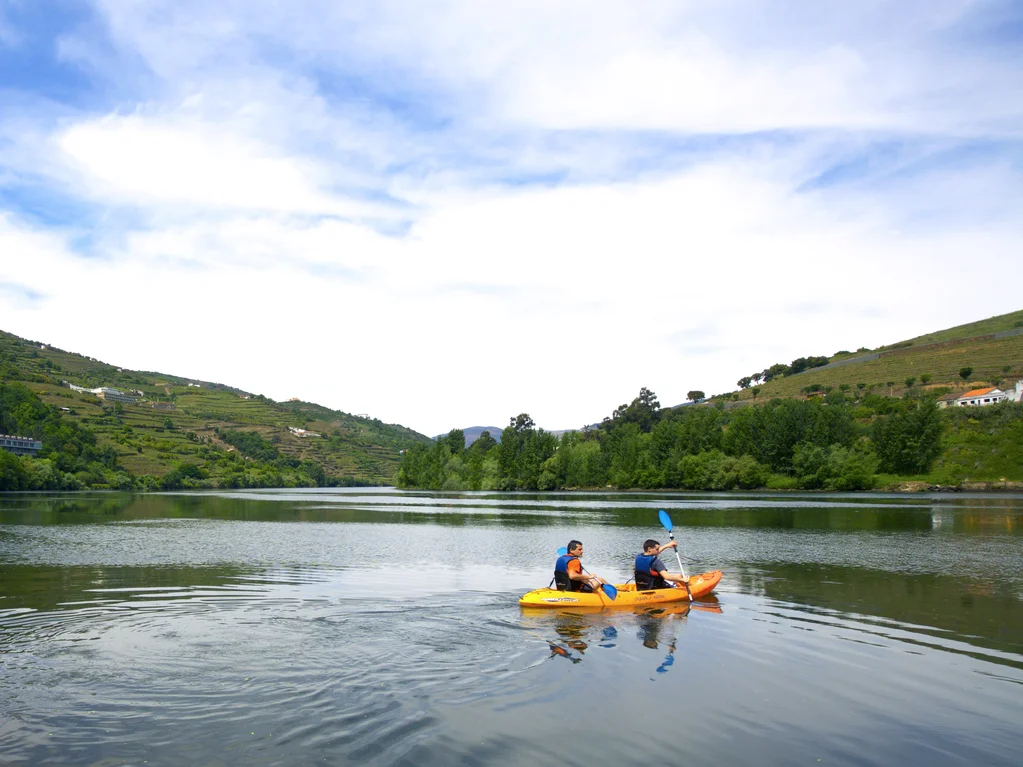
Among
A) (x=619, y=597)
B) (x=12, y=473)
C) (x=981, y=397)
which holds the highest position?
(x=981, y=397)

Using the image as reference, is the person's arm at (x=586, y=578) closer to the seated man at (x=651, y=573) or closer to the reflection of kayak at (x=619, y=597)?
the reflection of kayak at (x=619, y=597)

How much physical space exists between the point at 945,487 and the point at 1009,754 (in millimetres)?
116451

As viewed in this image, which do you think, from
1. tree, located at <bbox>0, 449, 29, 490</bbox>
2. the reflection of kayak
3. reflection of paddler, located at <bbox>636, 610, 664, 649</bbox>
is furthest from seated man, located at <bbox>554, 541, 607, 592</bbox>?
tree, located at <bbox>0, 449, 29, 490</bbox>

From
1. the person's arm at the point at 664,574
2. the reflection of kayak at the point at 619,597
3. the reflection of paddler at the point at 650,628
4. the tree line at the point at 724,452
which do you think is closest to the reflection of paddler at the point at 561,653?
the reflection of paddler at the point at 650,628

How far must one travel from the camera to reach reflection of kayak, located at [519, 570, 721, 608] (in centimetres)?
2116

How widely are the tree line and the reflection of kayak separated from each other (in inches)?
4184

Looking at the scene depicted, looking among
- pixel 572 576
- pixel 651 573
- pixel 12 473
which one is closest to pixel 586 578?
pixel 572 576

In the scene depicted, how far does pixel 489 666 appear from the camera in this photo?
15102 millimetres

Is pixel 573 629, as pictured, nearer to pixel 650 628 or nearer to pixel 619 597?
pixel 650 628

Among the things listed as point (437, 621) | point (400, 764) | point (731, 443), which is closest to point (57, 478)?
point (731, 443)

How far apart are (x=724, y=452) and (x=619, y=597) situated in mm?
130968

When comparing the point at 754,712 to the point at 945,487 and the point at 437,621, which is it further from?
the point at 945,487

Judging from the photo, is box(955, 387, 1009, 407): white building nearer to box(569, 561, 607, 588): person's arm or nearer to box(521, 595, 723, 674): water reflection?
box(521, 595, 723, 674): water reflection

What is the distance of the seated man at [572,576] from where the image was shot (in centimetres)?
2162
